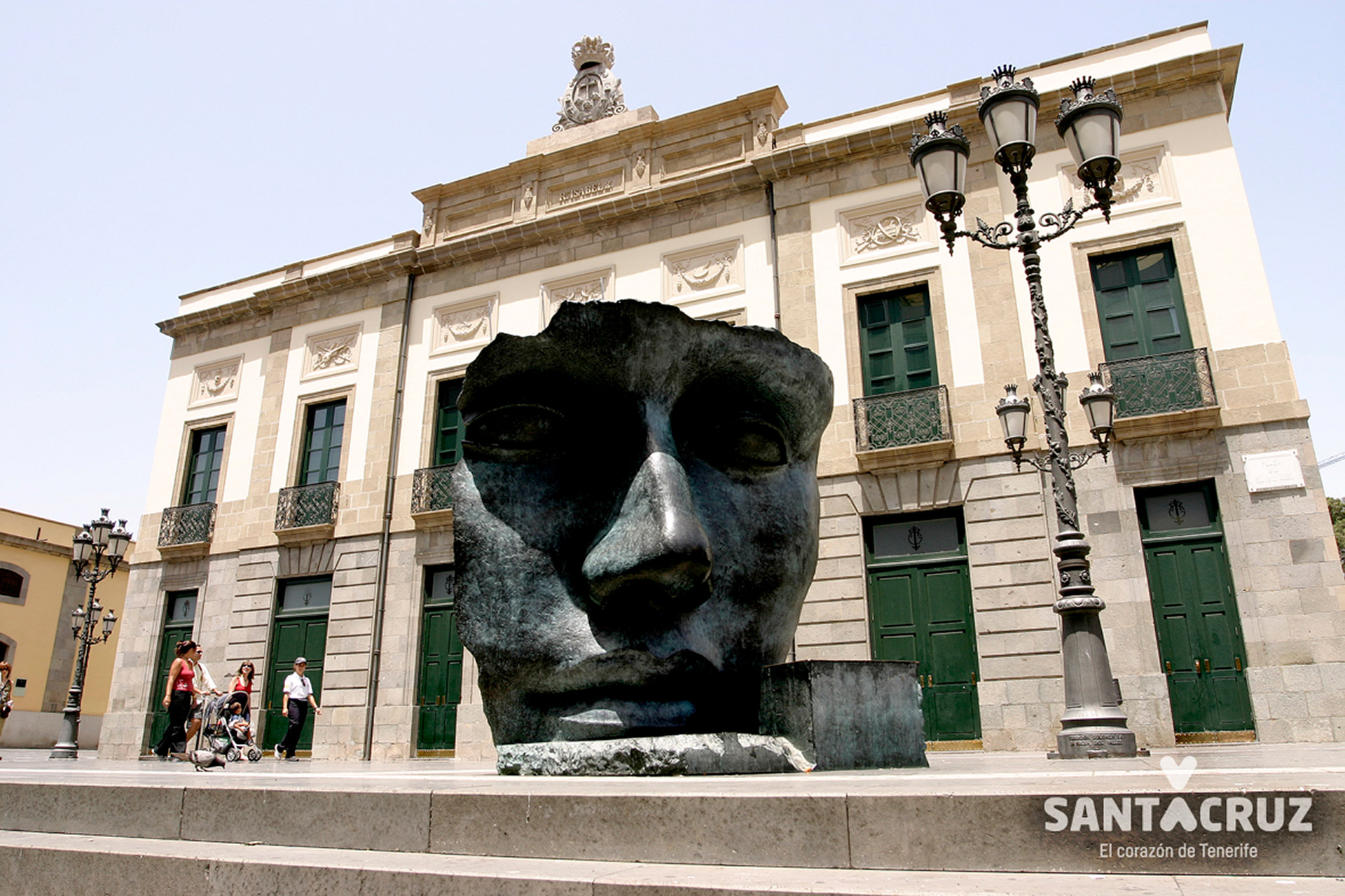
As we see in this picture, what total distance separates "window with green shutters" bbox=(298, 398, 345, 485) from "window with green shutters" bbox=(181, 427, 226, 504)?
2.31m

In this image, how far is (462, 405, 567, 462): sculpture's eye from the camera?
414cm

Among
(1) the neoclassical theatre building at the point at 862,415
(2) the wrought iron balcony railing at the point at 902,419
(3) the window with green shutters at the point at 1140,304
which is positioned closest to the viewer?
(1) the neoclassical theatre building at the point at 862,415

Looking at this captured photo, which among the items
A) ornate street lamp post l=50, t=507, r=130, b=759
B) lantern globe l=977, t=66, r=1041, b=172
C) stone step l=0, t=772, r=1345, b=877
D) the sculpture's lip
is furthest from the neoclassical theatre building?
stone step l=0, t=772, r=1345, b=877

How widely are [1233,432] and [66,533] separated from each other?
35045 mm

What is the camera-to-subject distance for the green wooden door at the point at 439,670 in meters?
15.8

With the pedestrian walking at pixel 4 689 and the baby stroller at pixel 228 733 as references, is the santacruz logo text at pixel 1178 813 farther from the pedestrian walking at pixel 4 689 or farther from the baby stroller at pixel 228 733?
the pedestrian walking at pixel 4 689

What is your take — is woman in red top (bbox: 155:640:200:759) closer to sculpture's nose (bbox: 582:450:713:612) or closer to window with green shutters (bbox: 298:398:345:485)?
window with green shutters (bbox: 298:398:345:485)

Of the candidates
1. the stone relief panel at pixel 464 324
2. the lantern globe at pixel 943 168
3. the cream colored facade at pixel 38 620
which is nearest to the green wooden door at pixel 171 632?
the stone relief panel at pixel 464 324

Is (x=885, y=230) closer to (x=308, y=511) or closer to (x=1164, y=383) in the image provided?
(x=1164, y=383)

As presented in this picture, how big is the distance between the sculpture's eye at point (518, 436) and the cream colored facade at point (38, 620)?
102 ft

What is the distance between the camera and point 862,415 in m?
14.2

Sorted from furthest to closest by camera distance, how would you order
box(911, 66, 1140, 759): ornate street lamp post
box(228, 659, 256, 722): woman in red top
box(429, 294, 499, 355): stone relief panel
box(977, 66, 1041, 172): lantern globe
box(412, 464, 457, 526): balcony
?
box(429, 294, 499, 355): stone relief panel
box(412, 464, 457, 526): balcony
box(228, 659, 256, 722): woman in red top
box(977, 66, 1041, 172): lantern globe
box(911, 66, 1140, 759): ornate street lamp post

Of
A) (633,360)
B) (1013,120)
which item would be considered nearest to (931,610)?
(1013,120)

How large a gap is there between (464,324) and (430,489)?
3.78 m
